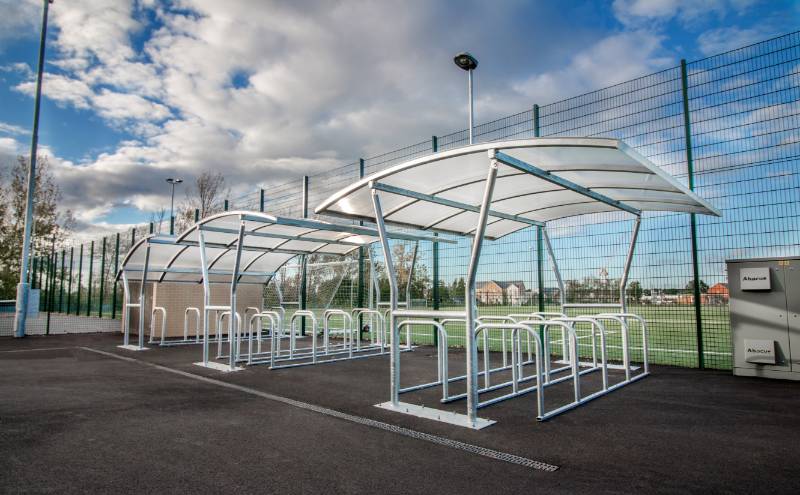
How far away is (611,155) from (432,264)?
6.60 meters

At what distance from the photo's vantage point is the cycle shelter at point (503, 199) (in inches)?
154

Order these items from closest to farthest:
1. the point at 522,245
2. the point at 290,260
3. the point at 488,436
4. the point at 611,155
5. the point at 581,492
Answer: the point at 581,492, the point at 488,436, the point at 611,155, the point at 522,245, the point at 290,260

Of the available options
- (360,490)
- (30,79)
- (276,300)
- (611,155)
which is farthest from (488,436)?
(30,79)

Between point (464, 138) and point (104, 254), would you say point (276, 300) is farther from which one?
point (104, 254)

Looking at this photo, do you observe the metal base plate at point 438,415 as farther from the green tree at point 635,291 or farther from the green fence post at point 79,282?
the green fence post at point 79,282

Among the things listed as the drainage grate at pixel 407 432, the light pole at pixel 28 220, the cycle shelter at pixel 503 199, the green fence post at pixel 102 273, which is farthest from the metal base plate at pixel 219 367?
the green fence post at pixel 102 273

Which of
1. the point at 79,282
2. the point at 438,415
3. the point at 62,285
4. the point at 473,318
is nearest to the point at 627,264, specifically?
the point at 473,318

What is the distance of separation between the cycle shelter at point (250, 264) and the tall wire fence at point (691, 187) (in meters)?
2.28

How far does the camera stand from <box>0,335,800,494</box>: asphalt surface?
2660 mm

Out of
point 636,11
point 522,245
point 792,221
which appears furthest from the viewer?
point 522,245

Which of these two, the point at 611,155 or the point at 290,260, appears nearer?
the point at 611,155

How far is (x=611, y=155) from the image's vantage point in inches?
153

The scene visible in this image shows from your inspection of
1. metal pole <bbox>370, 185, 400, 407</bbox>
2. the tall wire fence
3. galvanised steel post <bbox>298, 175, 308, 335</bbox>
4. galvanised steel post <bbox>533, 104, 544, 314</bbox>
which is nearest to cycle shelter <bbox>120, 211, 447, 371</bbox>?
galvanised steel post <bbox>298, 175, 308, 335</bbox>

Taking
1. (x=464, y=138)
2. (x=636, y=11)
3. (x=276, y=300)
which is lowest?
(x=276, y=300)
